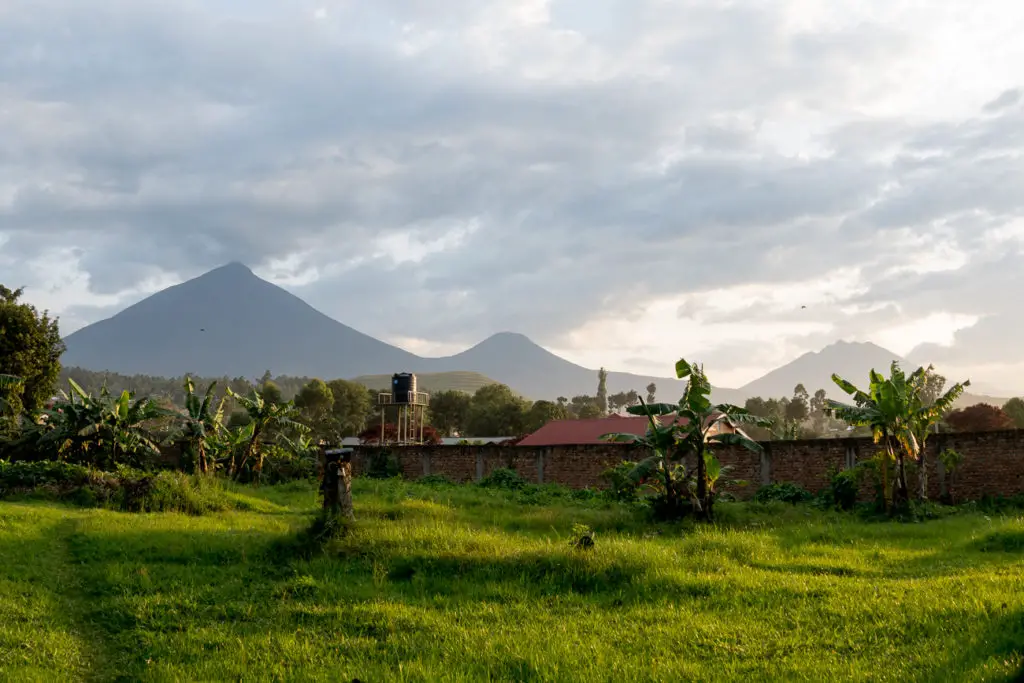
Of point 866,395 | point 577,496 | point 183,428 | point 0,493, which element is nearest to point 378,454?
point 183,428

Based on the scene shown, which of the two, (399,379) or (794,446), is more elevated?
(399,379)

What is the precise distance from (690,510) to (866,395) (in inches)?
223

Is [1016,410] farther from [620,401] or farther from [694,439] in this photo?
[620,401]

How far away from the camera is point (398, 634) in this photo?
7.92 meters

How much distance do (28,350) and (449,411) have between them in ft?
169

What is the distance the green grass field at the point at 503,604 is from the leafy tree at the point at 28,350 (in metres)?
21.4

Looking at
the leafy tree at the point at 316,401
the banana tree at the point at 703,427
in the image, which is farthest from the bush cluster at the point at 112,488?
the leafy tree at the point at 316,401

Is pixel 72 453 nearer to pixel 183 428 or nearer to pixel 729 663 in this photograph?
pixel 183 428

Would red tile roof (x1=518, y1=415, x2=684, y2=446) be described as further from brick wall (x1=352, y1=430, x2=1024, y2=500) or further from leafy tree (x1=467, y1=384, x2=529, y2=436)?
leafy tree (x1=467, y1=384, x2=529, y2=436)

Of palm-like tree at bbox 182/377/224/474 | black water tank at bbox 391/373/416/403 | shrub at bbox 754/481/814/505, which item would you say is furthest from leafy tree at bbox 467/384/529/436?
shrub at bbox 754/481/814/505

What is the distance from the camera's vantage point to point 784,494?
21.2 meters

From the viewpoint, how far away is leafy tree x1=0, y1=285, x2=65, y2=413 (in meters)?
32.6

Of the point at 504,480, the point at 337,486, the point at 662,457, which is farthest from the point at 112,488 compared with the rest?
the point at 662,457

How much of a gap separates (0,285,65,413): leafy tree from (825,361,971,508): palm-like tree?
29.9 meters
